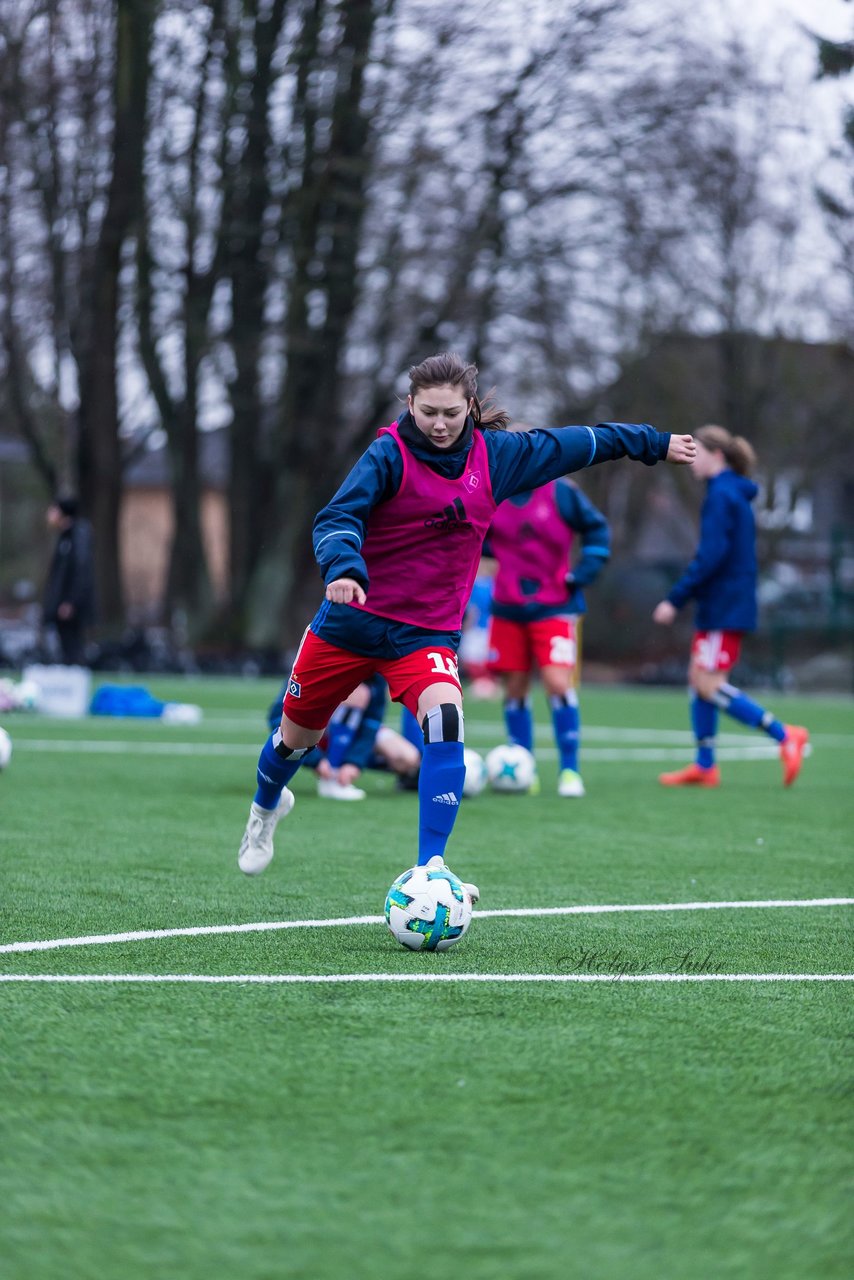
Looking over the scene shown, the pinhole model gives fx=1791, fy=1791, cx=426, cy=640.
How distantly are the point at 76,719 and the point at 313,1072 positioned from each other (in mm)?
14152

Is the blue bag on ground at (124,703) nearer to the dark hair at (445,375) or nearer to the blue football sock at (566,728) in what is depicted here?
the blue football sock at (566,728)

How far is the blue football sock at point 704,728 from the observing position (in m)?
11.6

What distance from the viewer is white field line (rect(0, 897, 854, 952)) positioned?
17.1 feet

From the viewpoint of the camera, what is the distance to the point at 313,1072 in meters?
3.73

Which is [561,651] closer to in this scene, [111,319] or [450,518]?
[450,518]

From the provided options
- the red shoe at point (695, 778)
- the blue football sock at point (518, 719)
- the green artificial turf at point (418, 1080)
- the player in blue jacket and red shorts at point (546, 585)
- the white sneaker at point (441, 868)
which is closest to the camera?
the green artificial turf at point (418, 1080)

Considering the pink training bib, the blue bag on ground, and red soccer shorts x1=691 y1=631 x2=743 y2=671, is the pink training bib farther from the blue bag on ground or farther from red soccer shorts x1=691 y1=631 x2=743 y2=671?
the blue bag on ground

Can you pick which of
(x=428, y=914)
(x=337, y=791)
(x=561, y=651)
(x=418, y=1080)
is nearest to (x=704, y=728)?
(x=561, y=651)

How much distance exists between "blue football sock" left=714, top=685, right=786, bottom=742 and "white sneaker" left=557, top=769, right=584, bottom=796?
116 centimetres

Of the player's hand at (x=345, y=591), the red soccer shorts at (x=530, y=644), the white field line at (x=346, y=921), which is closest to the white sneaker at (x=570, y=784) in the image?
the red soccer shorts at (x=530, y=644)

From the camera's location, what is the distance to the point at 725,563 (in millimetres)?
11312

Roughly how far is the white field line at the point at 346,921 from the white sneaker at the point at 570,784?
13.4ft

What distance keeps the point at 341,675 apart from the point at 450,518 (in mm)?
646

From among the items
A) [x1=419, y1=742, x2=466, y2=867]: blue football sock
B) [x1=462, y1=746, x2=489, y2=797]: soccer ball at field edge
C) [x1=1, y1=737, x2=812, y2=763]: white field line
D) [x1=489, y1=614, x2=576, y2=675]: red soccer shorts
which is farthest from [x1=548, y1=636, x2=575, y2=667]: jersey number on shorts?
[x1=419, y1=742, x2=466, y2=867]: blue football sock
